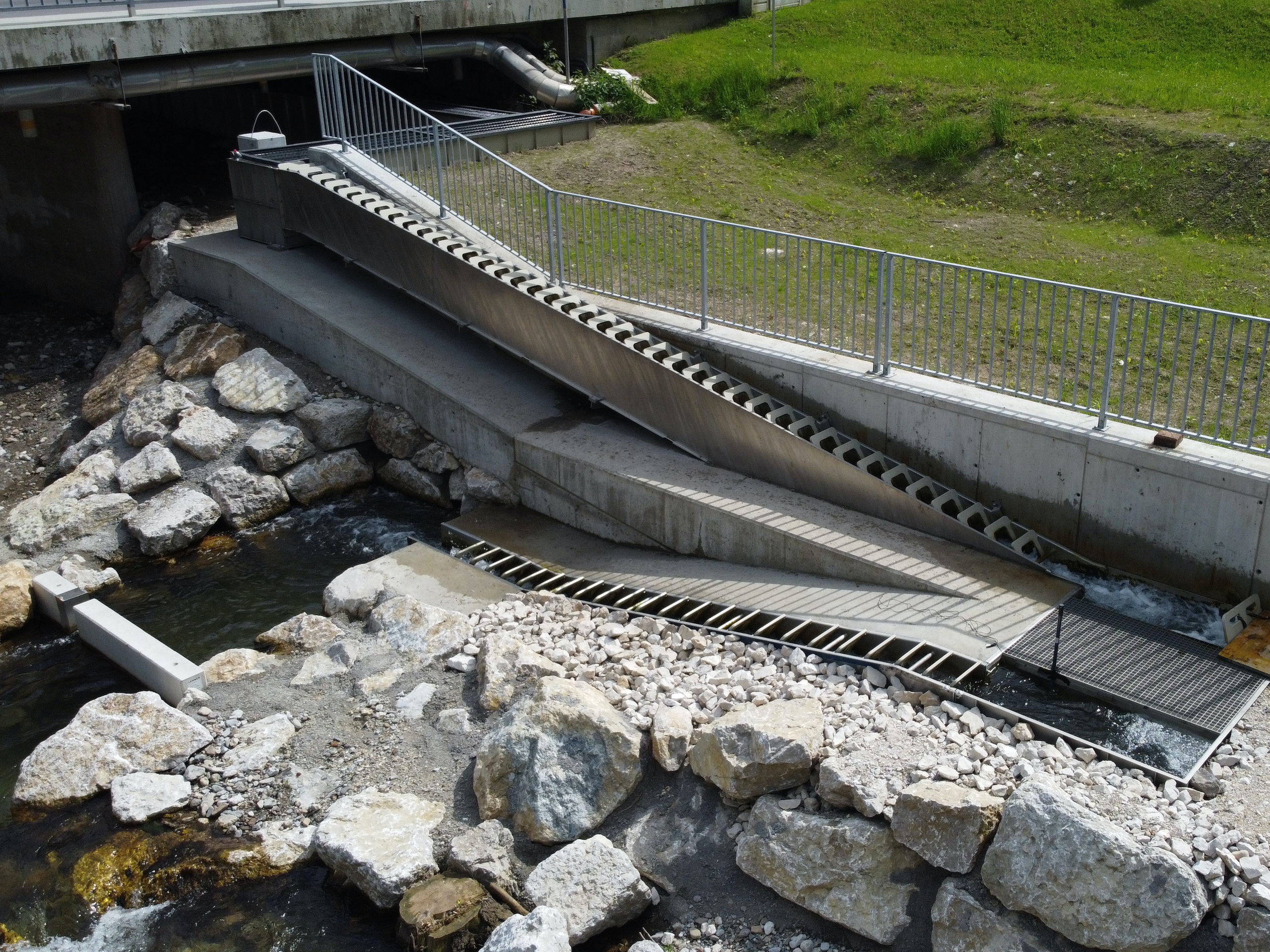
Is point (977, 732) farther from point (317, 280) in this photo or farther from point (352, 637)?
point (317, 280)

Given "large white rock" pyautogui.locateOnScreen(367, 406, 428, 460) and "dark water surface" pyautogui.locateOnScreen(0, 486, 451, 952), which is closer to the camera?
"dark water surface" pyautogui.locateOnScreen(0, 486, 451, 952)

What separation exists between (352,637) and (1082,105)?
12372 mm

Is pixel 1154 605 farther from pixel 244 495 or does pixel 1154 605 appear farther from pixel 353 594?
pixel 244 495

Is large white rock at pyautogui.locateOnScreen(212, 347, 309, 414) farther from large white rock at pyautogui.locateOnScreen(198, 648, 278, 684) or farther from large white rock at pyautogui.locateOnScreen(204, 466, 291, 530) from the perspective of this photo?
large white rock at pyautogui.locateOnScreen(198, 648, 278, 684)

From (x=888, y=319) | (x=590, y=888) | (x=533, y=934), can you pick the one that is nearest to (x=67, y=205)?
(x=888, y=319)

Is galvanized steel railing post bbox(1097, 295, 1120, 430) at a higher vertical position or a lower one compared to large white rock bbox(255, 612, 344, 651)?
higher

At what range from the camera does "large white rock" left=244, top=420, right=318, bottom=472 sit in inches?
496

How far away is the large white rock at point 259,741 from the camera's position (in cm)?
838

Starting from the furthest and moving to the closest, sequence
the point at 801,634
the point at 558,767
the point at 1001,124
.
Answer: the point at 1001,124, the point at 801,634, the point at 558,767

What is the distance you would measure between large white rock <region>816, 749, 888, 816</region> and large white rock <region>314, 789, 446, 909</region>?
2.46 m

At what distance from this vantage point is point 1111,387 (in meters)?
10.1

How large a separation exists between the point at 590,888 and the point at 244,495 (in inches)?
275

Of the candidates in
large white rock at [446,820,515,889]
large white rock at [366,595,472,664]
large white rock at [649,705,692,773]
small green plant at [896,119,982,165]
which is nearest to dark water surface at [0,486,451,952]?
large white rock at [446,820,515,889]

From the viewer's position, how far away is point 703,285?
11344 mm
